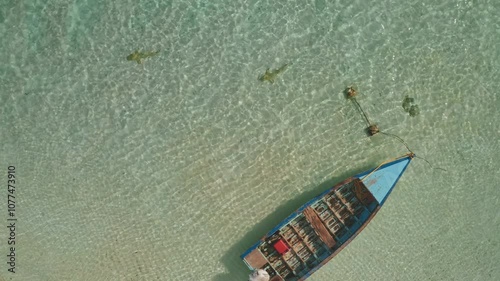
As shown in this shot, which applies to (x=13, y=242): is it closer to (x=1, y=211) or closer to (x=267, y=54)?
(x=1, y=211)

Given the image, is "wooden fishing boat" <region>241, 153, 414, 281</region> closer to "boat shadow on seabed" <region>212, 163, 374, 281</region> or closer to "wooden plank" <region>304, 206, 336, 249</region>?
"wooden plank" <region>304, 206, 336, 249</region>

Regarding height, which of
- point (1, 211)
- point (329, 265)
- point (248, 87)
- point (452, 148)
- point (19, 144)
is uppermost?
point (19, 144)

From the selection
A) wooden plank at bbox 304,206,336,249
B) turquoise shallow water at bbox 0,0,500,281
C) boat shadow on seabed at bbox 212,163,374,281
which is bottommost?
wooden plank at bbox 304,206,336,249

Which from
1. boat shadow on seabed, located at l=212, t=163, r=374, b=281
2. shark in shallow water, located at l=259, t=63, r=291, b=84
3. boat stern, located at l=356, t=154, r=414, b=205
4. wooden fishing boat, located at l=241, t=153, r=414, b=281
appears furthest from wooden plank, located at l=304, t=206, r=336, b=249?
shark in shallow water, located at l=259, t=63, r=291, b=84

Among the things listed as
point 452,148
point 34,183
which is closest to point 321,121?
point 452,148

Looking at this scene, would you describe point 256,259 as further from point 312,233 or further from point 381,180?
point 381,180

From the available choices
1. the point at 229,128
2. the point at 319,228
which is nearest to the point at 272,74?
the point at 229,128
